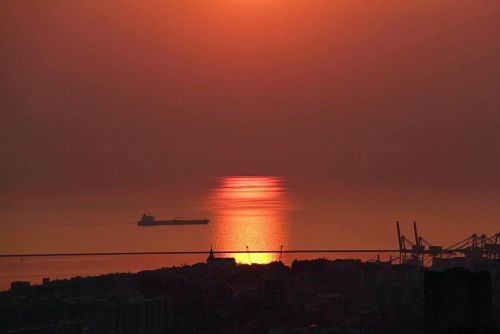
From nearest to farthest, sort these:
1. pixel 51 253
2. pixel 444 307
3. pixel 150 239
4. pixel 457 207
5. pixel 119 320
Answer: pixel 444 307 < pixel 119 320 < pixel 51 253 < pixel 150 239 < pixel 457 207

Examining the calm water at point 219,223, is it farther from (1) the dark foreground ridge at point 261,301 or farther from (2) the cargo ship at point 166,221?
(1) the dark foreground ridge at point 261,301

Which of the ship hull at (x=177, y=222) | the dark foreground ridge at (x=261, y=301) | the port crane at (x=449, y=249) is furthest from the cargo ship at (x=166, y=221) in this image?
the dark foreground ridge at (x=261, y=301)

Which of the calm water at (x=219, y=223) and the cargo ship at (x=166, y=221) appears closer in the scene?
the calm water at (x=219, y=223)

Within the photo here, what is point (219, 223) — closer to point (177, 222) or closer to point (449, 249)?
point (177, 222)

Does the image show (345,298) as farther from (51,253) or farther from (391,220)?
(391,220)

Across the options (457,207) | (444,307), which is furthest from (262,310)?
(457,207)
